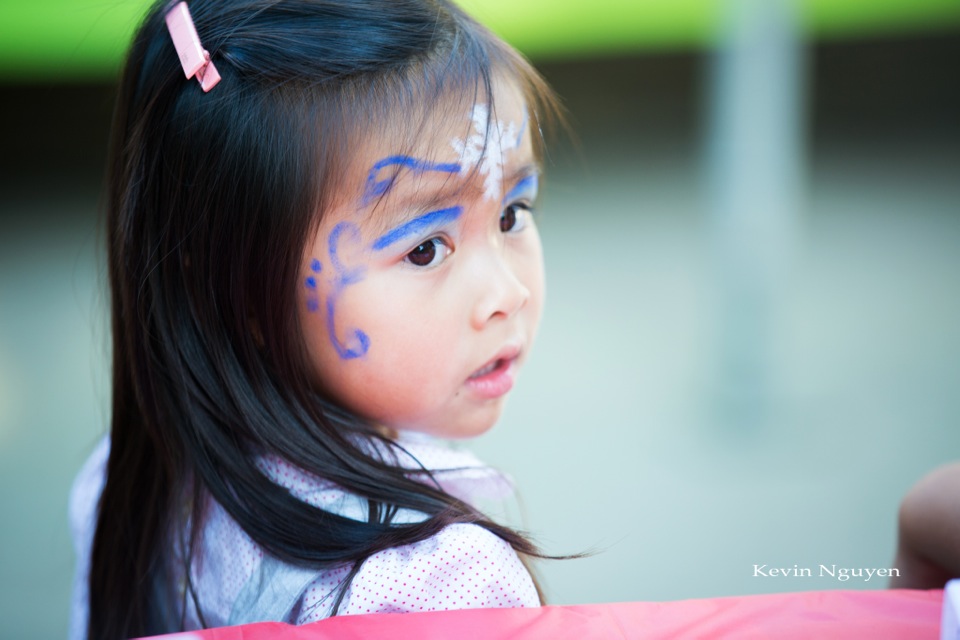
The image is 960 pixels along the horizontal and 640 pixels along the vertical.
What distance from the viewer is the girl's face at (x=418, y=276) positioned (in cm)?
81

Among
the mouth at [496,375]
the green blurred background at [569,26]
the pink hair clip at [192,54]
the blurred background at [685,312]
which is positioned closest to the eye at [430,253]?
the mouth at [496,375]

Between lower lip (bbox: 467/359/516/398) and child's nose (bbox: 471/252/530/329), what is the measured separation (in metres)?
0.08

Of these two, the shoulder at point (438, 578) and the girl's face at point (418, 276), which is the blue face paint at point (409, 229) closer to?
the girl's face at point (418, 276)

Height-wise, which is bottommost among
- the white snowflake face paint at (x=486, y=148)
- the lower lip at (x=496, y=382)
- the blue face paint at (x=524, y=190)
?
the lower lip at (x=496, y=382)

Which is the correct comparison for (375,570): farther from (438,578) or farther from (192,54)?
(192,54)

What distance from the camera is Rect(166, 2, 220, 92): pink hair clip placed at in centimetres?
81

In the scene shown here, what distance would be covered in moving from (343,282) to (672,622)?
1.32 feet

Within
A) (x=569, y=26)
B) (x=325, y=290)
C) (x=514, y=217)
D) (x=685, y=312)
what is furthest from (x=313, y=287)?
(x=569, y=26)

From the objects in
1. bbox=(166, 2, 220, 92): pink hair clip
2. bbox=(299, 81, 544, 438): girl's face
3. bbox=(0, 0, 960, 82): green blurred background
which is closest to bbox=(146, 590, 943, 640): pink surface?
bbox=(299, 81, 544, 438): girl's face

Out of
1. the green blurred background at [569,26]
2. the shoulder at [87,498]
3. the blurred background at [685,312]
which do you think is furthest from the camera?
the green blurred background at [569,26]

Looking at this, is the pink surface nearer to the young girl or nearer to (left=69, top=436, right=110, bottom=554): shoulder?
the young girl

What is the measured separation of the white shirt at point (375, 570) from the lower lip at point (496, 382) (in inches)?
2.8

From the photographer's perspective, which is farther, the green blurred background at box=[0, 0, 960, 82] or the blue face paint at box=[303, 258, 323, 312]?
the green blurred background at box=[0, 0, 960, 82]

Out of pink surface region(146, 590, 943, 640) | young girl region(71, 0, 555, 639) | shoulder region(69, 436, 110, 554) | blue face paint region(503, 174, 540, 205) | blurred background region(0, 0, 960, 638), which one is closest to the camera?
pink surface region(146, 590, 943, 640)
